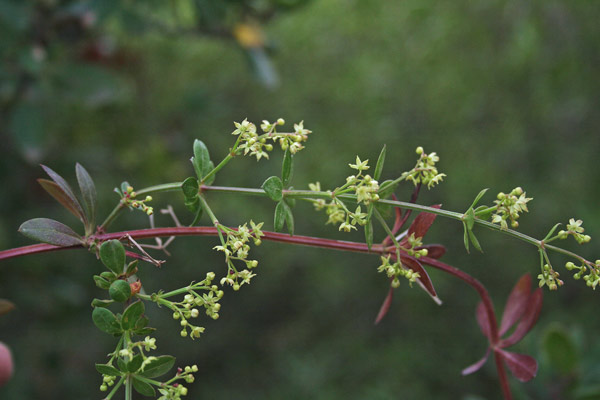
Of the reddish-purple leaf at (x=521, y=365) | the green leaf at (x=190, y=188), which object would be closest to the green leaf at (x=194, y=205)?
the green leaf at (x=190, y=188)

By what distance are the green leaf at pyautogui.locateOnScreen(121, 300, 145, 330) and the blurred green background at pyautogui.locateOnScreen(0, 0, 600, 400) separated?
83 cm

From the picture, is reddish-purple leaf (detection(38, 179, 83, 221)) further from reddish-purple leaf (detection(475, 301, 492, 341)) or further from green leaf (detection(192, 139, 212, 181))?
reddish-purple leaf (detection(475, 301, 492, 341))

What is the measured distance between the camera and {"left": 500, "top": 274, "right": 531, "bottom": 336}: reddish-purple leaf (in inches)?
23.7

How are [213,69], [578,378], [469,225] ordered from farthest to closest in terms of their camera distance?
[213,69]
[578,378]
[469,225]

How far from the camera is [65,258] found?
5.20ft

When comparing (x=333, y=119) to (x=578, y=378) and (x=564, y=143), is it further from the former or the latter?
(x=578, y=378)

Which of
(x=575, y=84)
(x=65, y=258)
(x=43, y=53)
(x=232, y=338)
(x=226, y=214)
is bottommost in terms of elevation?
(x=232, y=338)

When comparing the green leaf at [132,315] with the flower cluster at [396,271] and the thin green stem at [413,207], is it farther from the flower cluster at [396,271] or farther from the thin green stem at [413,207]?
the flower cluster at [396,271]

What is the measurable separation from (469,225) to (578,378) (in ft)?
2.41

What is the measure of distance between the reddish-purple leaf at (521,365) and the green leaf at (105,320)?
1.23ft

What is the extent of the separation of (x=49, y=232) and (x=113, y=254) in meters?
0.06

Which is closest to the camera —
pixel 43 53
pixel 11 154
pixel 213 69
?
pixel 43 53

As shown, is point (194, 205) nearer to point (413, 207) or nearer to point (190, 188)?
point (190, 188)

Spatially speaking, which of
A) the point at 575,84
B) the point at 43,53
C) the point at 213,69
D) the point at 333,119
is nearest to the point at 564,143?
the point at 575,84
